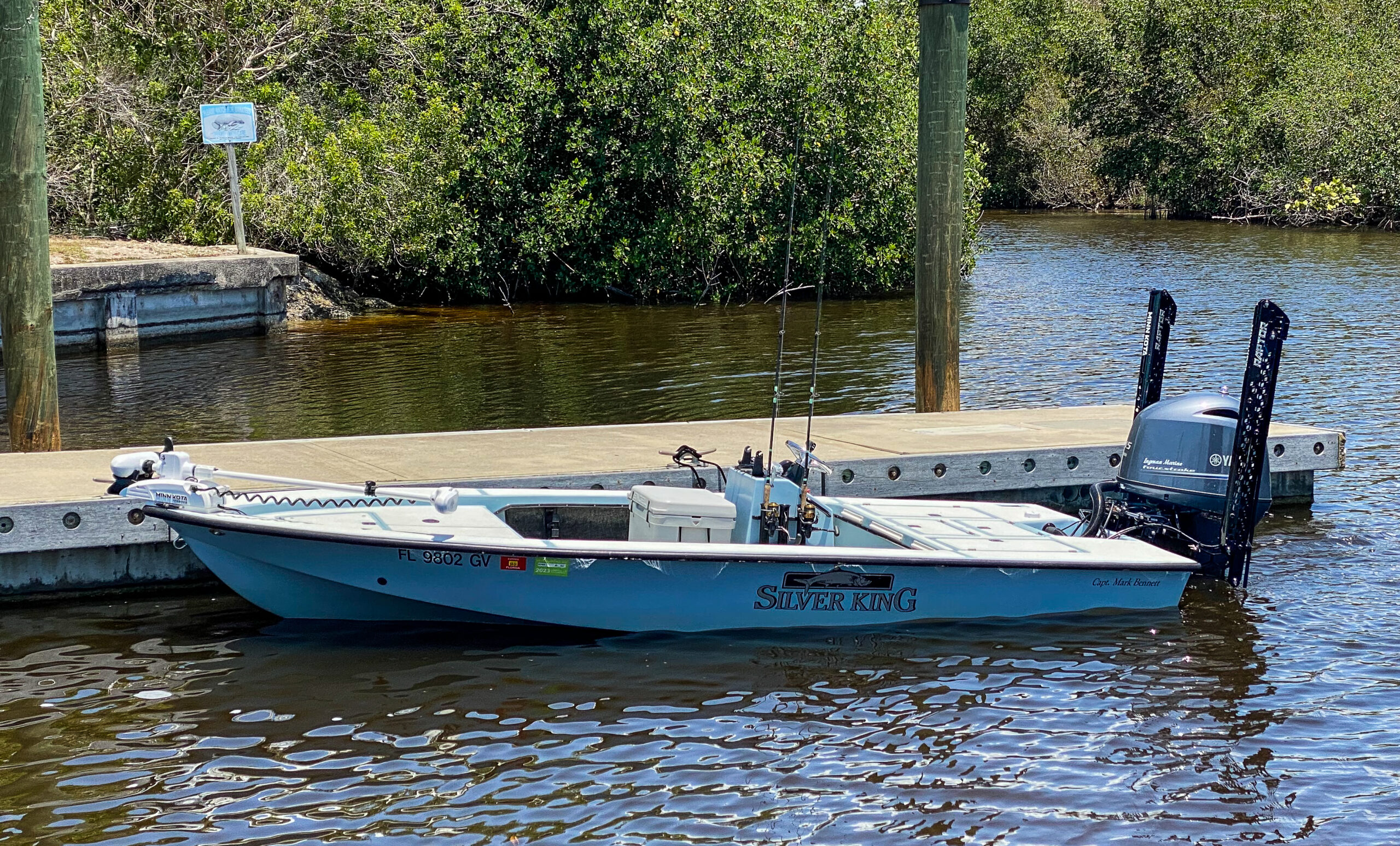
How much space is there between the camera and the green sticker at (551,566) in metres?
8.30

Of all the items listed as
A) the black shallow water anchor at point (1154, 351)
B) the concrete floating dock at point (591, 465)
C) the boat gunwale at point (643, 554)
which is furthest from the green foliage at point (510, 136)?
the boat gunwale at point (643, 554)

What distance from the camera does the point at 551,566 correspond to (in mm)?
8328

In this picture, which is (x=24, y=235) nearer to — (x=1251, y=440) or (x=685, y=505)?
(x=685, y=505)

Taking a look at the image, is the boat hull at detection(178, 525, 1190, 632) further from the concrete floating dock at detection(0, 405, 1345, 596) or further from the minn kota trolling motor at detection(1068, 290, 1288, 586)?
the concrete floating dock at detection(0, 405, 1345, 596)

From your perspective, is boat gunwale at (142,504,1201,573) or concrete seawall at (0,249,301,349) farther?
concrete seawall at (0,249,301,349)

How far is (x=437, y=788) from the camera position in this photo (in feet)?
22.1

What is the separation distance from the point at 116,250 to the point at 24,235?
11831 millimetres

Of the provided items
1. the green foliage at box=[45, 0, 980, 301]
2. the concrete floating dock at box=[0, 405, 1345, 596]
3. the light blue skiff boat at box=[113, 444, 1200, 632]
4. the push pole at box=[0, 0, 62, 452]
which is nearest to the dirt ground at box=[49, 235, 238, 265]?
the green foliage at box=[45, 0, 980, 301]

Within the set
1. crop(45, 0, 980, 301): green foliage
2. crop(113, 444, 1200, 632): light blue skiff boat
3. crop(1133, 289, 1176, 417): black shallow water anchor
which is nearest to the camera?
crop(113, 444, 1200, 632): light blue skiff boat

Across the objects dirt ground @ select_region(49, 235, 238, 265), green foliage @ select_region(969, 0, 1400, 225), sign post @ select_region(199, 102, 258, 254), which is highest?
green foliage @ select_region(969, 0, 1400, 225)

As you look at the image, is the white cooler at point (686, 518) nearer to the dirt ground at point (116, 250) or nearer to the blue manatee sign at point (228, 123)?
the blue manatee sign at point (228, 123)

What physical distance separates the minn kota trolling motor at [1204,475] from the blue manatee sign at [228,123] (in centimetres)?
1352

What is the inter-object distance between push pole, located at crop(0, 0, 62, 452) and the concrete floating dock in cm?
50

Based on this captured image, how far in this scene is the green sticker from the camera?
8.30 m
